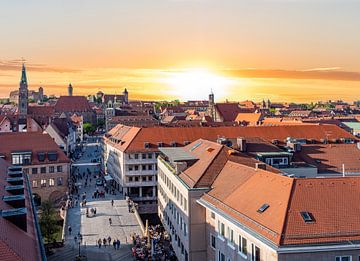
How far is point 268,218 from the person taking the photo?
31062 mm

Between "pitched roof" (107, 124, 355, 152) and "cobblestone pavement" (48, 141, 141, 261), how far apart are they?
11.1 m

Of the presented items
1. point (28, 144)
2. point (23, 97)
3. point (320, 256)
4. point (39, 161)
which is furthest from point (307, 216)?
point (23, 97)

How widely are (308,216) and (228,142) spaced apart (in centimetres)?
3270

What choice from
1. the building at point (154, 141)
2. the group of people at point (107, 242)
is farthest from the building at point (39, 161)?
the group of people at point (107, 242)

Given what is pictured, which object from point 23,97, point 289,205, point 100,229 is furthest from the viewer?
point 23,97

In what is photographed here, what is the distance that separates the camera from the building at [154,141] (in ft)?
278

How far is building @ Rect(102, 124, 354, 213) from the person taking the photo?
84688 mm

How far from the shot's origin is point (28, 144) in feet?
271

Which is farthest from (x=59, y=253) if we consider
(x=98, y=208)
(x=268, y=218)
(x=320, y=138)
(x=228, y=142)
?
(x=320, y=138)

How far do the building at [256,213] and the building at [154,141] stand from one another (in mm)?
33624

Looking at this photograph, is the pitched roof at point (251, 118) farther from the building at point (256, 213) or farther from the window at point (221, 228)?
the window at point (221, 228)

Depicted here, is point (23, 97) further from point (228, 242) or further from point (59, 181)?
point (228, 242)

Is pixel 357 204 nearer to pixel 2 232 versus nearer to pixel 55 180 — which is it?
pixel 2 232

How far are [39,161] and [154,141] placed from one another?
19937 mm
